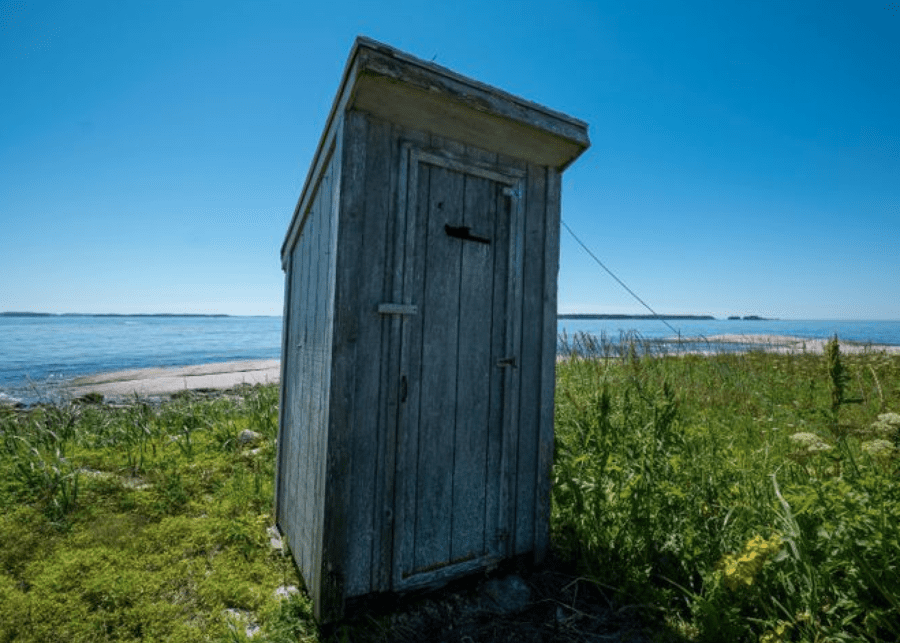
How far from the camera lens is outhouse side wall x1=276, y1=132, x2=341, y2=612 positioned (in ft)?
7.34

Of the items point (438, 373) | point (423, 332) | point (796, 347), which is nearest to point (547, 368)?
point (438, 373)

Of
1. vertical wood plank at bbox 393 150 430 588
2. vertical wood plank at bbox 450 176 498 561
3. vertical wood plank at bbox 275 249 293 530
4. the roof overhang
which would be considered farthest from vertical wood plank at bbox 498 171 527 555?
vertical wood plank at bbox 275 249 293 530

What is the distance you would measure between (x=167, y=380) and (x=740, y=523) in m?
16.5

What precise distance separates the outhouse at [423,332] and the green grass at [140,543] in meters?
0.37

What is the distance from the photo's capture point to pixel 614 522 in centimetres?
286

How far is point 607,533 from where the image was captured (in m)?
2.81

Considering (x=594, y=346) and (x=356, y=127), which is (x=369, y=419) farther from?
(x=594, y=346)

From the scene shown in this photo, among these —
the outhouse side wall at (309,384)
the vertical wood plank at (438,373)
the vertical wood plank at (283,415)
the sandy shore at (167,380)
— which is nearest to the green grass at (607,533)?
the vertical wood plank at (283,415)

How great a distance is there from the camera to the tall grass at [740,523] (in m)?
1.90

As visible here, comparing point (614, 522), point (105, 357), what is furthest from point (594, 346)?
point (105, 357)

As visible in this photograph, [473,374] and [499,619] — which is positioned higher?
[473,374]

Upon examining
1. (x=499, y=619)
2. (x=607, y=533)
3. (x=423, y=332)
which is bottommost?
(x=499, y=619)

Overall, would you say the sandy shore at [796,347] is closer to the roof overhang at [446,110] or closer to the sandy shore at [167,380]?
the roof overhang at [446,110]

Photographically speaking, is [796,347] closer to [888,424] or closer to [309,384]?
[888,424]
